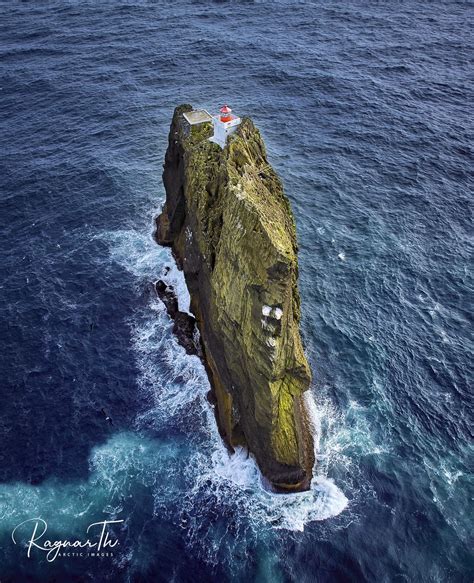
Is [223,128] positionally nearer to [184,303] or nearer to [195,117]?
[195,117]

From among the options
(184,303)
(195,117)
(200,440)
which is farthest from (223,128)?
(200,440)

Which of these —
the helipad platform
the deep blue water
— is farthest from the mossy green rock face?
the helipad platform

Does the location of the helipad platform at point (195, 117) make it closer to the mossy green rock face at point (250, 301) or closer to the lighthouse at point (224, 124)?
the mossy green rock face at point (250, 301)

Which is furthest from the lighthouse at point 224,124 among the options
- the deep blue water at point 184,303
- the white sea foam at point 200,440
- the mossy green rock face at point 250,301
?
the deep blue water at point 184,303

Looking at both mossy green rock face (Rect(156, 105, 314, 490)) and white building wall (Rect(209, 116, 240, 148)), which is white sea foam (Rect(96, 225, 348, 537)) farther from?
white building wall (Rect(209, 116, 240, 148))

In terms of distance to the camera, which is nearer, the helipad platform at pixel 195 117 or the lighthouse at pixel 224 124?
the lighthouse at pixel 224 124

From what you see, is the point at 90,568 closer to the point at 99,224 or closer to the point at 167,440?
the point at 167,440

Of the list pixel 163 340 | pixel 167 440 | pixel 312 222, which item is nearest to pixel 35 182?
pixel 163 340
